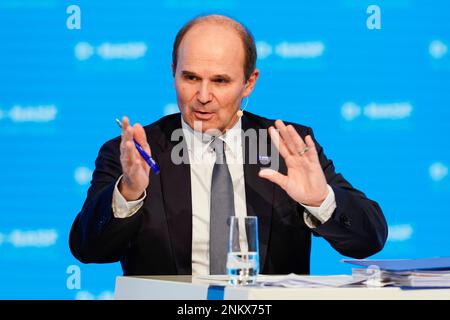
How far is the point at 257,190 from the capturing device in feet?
9.29

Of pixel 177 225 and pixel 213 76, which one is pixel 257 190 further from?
pixel 213 76

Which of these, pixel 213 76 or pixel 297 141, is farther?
pixel 213 76

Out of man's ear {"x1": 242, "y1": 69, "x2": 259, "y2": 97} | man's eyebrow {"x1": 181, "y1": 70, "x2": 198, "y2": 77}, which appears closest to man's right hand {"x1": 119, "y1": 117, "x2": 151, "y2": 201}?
man's eyebrow {"x1": 181, "y1": 70, "x2": 198, "y2": 77}

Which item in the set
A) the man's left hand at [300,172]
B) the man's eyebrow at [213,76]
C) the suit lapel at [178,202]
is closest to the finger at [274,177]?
the man's left hand at [300,172]

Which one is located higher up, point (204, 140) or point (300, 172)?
point (204, 140)

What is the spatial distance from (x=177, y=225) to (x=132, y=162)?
1.73 ft

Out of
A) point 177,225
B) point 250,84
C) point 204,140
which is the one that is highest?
point 250,84

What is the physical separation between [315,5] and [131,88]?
3.21 ft

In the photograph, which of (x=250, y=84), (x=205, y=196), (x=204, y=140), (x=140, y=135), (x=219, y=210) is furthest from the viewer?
(x=250, y=84)

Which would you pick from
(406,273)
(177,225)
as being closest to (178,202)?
(177,225)

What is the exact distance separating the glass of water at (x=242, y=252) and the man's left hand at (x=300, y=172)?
15.3 inches

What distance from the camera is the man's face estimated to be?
283cm

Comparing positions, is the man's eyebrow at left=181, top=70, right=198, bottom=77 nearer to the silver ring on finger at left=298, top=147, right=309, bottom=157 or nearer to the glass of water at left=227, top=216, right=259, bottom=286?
the silver ring on finger at left=298, top=147, right=309, bottom=157
